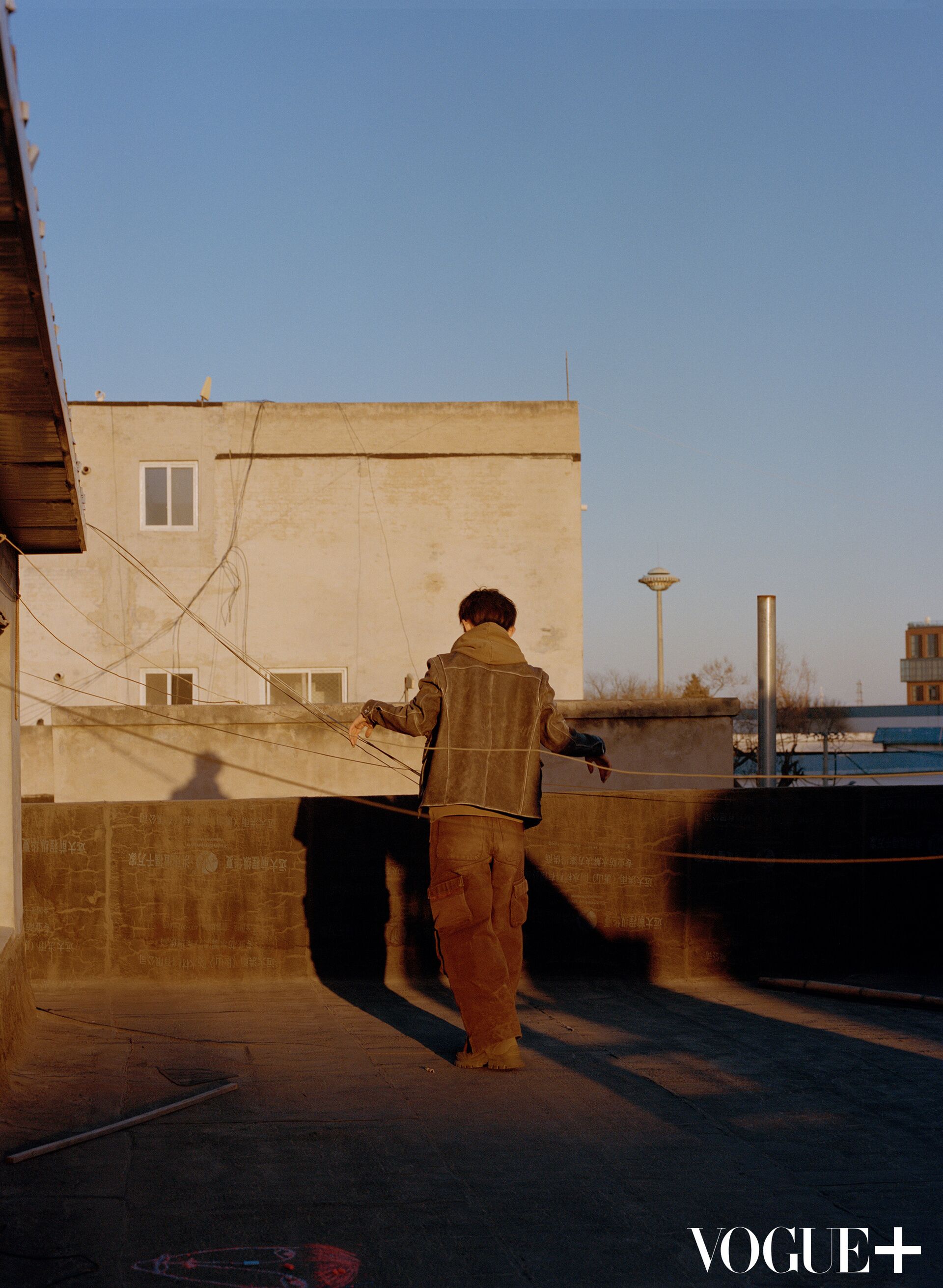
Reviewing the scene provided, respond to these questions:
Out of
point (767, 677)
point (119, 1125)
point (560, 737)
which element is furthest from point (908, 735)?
point (119, 1125)

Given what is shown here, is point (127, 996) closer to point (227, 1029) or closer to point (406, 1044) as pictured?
point (227, 1029)

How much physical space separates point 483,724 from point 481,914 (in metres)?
0.81

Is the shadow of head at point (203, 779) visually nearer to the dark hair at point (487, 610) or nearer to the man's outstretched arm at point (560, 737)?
the man's outstretched arm at point (560, 737)

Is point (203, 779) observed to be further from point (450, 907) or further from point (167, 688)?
point (450, 907)

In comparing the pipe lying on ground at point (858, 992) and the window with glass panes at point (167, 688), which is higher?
the window with glass panes at point (167, 688)

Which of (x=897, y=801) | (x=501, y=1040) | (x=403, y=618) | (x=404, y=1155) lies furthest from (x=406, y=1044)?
(x=403, y=618)

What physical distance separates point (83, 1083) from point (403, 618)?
13.5 meters

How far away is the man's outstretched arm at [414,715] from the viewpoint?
213 inches

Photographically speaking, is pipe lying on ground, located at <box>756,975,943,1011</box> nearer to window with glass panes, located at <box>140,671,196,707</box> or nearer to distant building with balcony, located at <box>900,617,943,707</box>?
window with glass panes, located at <box>140,671,196,707</box>

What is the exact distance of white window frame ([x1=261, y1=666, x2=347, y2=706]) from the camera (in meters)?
17.9

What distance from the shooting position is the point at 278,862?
796 cm

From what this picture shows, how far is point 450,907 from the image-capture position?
5.23 metres

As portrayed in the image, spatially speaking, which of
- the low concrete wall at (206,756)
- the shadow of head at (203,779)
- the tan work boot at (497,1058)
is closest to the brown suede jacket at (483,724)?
the tan work boot at (497,1058)

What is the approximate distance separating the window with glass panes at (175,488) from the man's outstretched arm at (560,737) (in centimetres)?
1318
